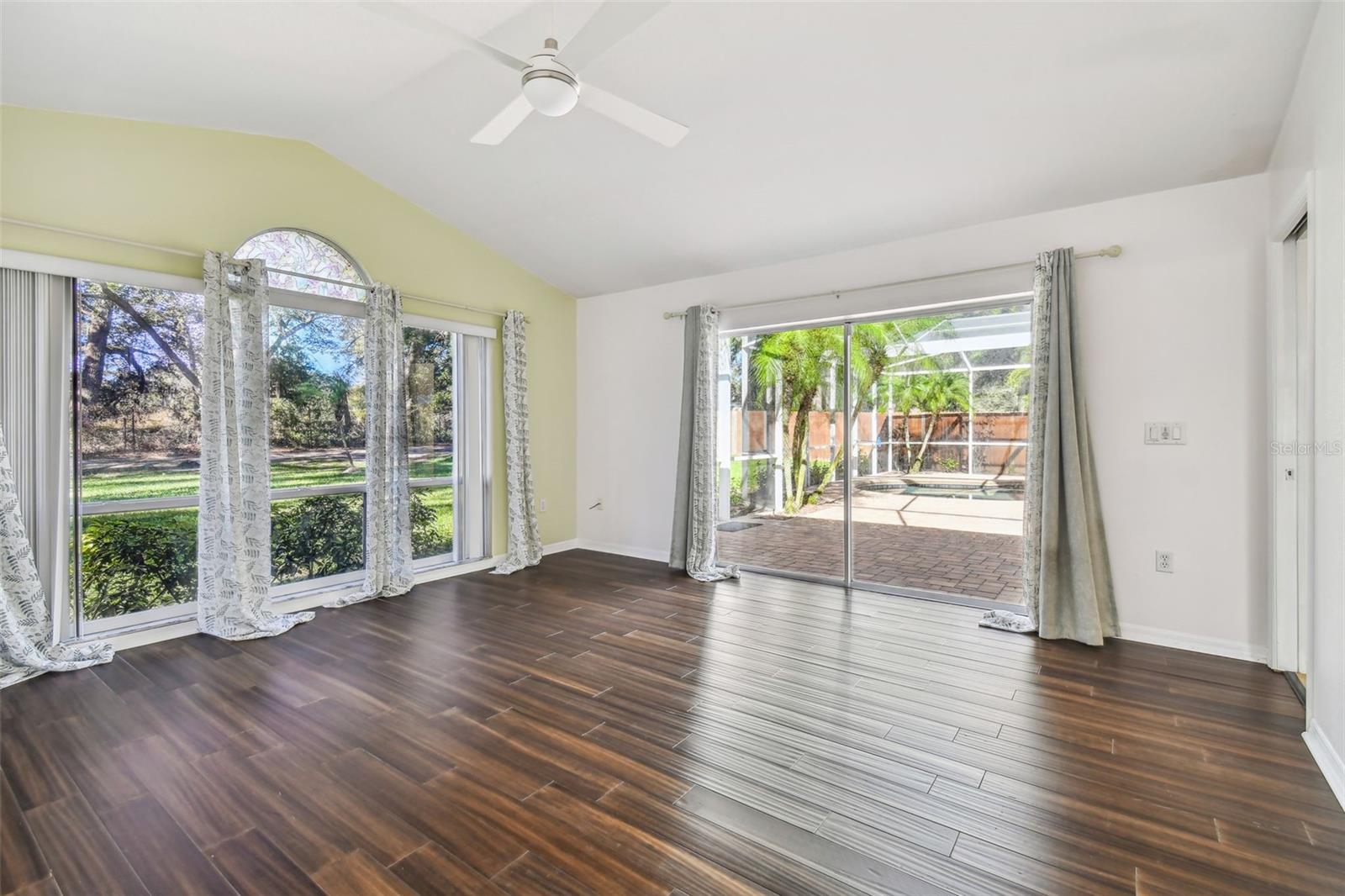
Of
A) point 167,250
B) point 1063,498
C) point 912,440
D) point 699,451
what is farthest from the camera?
point 699,451

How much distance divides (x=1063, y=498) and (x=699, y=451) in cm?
252

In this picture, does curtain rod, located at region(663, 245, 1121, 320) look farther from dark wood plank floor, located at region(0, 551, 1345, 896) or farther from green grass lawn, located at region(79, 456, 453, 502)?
green grass lawn, located at region(79, 456, 453, 502)

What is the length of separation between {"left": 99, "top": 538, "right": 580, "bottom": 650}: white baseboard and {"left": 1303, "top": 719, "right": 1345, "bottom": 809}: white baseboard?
4.84 metres

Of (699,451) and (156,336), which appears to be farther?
(699,451)

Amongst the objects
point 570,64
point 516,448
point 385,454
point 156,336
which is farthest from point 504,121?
point 516,448

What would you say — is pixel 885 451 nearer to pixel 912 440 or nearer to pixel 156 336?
pixel 912 440

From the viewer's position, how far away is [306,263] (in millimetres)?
4000

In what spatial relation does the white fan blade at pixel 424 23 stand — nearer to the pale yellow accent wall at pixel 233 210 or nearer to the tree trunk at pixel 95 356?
the pale yellow accent wall at pixel 233 210

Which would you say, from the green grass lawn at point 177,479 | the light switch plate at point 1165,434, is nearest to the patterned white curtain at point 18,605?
the green grass lawn at point 177,479

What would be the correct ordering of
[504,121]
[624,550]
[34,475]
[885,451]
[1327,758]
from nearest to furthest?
[1327,758] → [504,121] → [34,475] → [885,451] → [624,550]

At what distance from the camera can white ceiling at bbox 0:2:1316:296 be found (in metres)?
2.46

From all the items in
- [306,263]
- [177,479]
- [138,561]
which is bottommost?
[138,561]

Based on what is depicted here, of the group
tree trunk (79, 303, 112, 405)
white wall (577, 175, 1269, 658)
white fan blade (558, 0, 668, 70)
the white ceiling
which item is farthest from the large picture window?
white wall (577, 175, 1269, 658)
